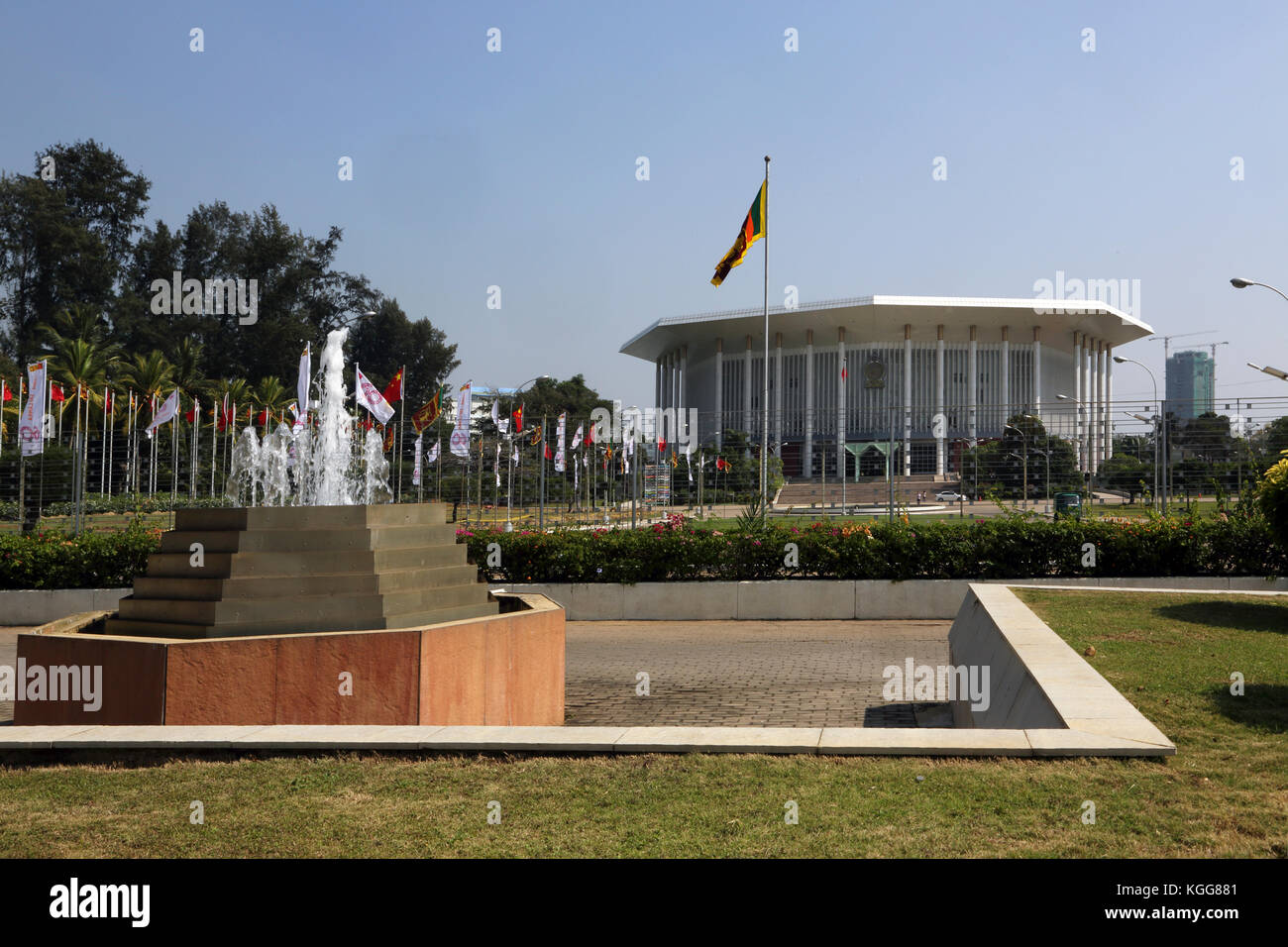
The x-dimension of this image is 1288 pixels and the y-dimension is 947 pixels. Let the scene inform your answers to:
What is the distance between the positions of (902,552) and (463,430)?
12730mm

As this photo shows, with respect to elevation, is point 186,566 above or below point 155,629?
above

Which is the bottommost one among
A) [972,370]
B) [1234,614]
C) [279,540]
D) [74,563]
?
[74,563]

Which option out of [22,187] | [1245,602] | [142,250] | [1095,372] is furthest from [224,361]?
[1245,602]

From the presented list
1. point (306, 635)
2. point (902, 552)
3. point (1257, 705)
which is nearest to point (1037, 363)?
point (902, 552)

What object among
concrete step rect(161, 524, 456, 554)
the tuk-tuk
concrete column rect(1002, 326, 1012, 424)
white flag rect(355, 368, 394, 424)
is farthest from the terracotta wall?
concrete column rect(1002, 326, 1012, 424)

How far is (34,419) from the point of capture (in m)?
21.4

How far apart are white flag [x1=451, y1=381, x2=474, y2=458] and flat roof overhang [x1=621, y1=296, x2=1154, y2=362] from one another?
5197cm

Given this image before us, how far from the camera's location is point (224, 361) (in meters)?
78.4

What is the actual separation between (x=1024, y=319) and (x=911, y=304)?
9.98 metres

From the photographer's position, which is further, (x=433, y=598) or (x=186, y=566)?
(x=433, y=598)

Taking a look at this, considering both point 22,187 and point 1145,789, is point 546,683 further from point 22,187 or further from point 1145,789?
point 22,187

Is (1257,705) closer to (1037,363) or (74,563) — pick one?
(74,563)

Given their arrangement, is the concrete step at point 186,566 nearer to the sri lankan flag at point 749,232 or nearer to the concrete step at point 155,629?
the concrete step at point 155,629

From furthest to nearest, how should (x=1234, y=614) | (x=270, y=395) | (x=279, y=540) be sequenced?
(x=270, y=395), (x=1234, y=614), (x=279, y=540)
